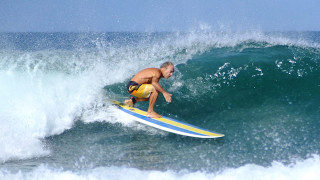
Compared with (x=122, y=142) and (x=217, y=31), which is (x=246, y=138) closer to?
(x=122, y=142)

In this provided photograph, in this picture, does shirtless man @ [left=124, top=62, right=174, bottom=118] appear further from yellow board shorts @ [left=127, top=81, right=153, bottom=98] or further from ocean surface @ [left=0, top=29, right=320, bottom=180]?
ocean surface @ [left=0, top=29, right=320, bottom=180]

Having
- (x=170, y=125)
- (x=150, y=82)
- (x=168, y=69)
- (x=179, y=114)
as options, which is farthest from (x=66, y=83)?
(x=170, y=125)

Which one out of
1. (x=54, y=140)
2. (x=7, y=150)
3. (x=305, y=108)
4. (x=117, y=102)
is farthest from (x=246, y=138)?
(x=7, y=150)

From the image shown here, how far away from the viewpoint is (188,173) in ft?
14.0

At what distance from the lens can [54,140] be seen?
19.2ft

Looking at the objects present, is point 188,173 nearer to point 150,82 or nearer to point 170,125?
point 170,125

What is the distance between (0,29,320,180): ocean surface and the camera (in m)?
4.52

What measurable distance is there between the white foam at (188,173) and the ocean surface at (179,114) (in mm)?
14

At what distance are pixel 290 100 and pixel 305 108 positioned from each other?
17.5 inches

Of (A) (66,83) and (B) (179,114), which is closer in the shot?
(B) (179,114)

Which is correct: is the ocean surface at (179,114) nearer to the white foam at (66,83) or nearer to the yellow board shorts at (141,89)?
the white foam at (66,83)

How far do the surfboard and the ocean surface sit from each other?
0.12 meters

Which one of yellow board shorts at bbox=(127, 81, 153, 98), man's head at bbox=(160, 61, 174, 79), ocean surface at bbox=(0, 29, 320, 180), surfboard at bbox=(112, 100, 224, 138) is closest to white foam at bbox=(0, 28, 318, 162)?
ocean surface at bbox=(0, 29, 320, 180)

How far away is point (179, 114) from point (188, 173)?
8.71 feet
